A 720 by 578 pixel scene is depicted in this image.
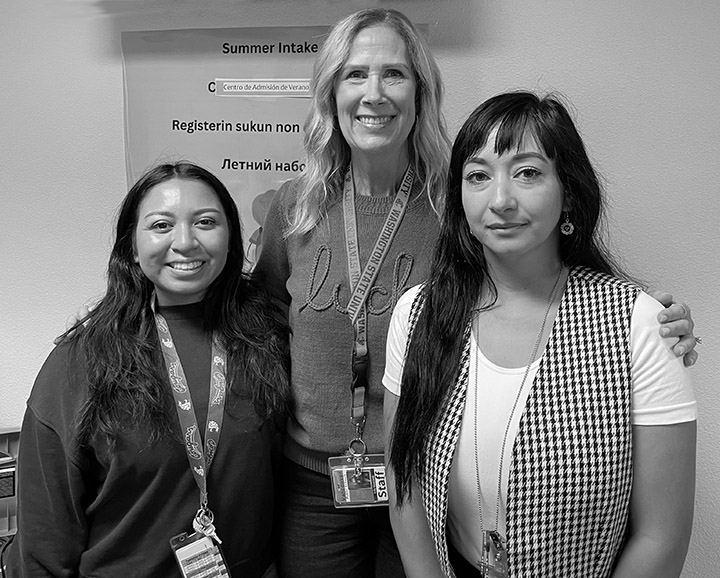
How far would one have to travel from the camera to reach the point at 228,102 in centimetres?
220

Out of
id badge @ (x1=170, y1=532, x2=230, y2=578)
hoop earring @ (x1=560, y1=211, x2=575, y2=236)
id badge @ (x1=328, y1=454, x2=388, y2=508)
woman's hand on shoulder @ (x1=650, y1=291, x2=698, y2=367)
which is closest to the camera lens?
woman's hand on shoulder @ (x1=650, y1=291, x2=698, y2=367)

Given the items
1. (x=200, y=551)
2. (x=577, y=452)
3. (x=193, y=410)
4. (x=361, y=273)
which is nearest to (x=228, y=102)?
(x=361, y=273)

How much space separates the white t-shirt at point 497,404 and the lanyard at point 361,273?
6.5 inches

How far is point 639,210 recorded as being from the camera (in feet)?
6.37

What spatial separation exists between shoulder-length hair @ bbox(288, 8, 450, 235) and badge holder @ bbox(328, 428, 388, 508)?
0.57 metres

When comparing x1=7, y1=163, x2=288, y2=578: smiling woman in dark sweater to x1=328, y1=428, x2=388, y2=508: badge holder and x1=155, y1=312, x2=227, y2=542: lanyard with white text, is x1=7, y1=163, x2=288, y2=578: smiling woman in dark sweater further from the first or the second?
x1=328, y1=428, x2=388, y2=508: badge holder

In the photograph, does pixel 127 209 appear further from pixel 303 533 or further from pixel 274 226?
pixel 303 533

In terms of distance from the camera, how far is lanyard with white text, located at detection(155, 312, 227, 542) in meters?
1.51

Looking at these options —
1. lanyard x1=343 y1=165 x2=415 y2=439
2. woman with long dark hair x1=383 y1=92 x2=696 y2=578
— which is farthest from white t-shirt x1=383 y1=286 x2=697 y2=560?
lanyard x1=343 y1=165 x2=415 y2=439

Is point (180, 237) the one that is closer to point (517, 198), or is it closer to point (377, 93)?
point (377, 93)

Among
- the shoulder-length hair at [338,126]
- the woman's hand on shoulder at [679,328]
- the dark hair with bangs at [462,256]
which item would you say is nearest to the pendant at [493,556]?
the dark hair with bangs at [462,256]

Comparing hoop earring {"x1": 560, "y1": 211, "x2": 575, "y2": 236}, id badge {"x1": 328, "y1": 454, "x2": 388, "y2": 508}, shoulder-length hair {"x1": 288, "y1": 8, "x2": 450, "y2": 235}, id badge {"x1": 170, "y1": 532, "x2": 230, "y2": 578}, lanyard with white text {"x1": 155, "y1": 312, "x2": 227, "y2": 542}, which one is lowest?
id badge {"x1": 170, "y1": 532, "x2": 230, "y2": 578}

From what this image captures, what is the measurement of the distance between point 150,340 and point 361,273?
0.50 metres

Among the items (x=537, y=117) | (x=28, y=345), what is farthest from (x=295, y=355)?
(x=28, y=345)
